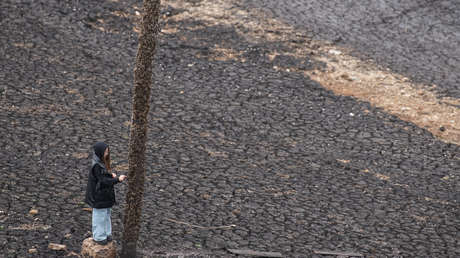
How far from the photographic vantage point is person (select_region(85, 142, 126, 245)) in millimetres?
6543

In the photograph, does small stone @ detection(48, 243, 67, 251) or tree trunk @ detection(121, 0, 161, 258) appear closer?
tree trunk @ detection(121, 0, 161, 258)

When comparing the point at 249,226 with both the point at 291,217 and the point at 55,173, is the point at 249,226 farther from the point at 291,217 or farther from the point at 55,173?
the point at 55,173

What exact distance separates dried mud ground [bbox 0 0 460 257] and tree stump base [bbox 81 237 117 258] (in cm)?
27

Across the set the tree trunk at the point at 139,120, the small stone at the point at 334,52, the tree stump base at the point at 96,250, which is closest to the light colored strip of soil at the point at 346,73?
the small stone at the point at 334,52

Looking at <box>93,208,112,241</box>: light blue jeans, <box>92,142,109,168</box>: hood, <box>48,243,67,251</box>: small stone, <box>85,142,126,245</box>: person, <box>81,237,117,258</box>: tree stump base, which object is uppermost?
<box>92,142,109,168</box>: hood

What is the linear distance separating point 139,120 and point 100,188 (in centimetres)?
81

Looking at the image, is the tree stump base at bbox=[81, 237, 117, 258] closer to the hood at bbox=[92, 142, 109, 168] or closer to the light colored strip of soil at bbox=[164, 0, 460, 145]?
the hood at bbox=[92, 142, 109, 168]

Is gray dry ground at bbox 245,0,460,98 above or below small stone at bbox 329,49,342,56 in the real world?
above

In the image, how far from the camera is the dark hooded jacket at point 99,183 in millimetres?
6543

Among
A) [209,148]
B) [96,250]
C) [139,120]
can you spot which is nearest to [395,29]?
[209,148]

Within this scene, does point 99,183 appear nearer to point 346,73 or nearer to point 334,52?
point 346,73

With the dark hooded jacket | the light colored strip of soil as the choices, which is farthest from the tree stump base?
the light colored strip of soil

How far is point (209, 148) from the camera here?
33.0 feet

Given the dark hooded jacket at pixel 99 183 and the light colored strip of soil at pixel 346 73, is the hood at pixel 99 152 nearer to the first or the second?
the dark hooded jacket at pixel 99 183
